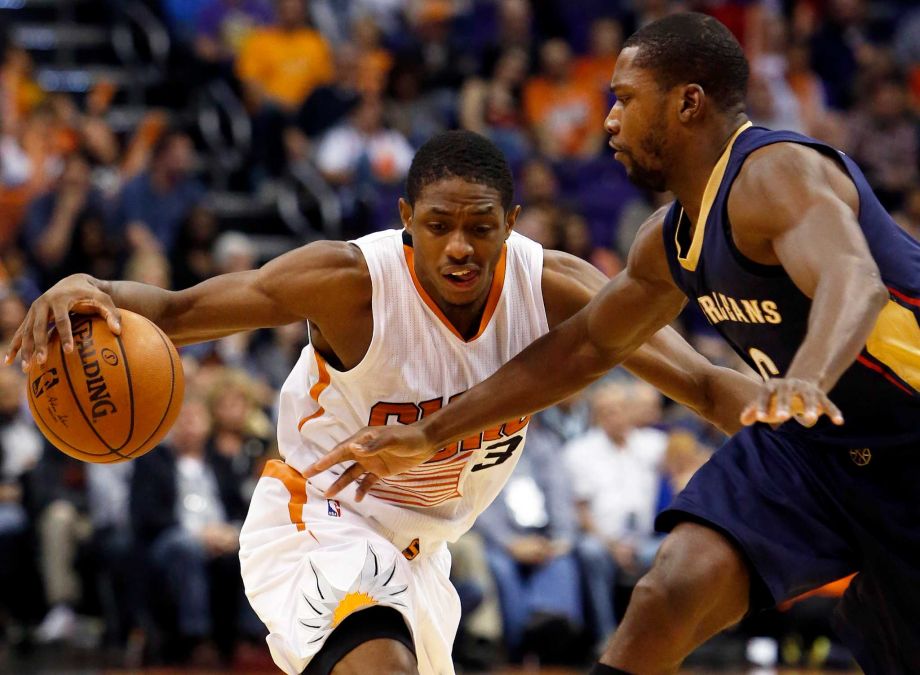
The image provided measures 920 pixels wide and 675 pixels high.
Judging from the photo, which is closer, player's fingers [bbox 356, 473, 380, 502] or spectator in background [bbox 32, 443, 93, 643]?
player's fingers [bbox 356, 473, 380, 502]

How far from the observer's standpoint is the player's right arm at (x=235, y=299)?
4059 millimetres

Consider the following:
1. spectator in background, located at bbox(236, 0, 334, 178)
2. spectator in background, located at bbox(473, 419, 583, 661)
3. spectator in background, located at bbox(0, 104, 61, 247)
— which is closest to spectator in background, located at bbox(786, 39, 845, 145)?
spectator in background, located at bbox(236, 0, 334, 178)

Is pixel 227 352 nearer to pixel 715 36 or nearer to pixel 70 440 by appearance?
pixel 70 440

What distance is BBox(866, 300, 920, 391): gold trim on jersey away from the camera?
3543 millimetres

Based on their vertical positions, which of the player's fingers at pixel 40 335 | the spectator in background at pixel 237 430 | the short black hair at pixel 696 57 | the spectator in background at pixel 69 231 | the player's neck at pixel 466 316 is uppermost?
the short black hair at pixel 696 57

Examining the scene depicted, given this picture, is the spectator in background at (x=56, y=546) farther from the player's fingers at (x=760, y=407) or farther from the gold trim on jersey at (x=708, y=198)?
the player's fingers at (x=760, y=407)

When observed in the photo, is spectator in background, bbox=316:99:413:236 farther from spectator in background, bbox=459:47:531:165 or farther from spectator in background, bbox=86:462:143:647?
spectator in background, bbox=86:462:143:647

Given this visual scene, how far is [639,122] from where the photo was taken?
12.3ft

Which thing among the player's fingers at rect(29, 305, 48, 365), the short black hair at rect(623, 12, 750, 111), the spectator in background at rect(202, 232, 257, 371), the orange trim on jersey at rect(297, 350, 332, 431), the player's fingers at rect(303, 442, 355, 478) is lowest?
the spectator in background at rect(202, 232, 257, 371)

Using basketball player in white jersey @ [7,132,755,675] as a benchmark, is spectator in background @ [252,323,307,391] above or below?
below

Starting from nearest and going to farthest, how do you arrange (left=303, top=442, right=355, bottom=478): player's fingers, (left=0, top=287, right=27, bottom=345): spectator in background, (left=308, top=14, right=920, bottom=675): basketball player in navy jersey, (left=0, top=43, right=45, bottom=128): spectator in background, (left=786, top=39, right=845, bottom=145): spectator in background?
(left=308, top=14, right=920, bottom=675): basketball player in navy jersey → (left=303, top=442, right=355, bottom=478): player's fingers → (left=0, top=287, right=27, bottom=345): spectator in background → (left=0, top=43, right=45, bottom=128): spectator in background → (left=786, top=39, right=845, bottom=145): spectator in background

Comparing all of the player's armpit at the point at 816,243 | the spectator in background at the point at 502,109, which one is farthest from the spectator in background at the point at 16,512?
the player's armpit at the point at 816,243

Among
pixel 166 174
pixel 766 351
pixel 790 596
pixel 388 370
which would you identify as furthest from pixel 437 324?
pixel 166 174

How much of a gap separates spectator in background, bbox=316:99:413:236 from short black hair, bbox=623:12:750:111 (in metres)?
7.08
